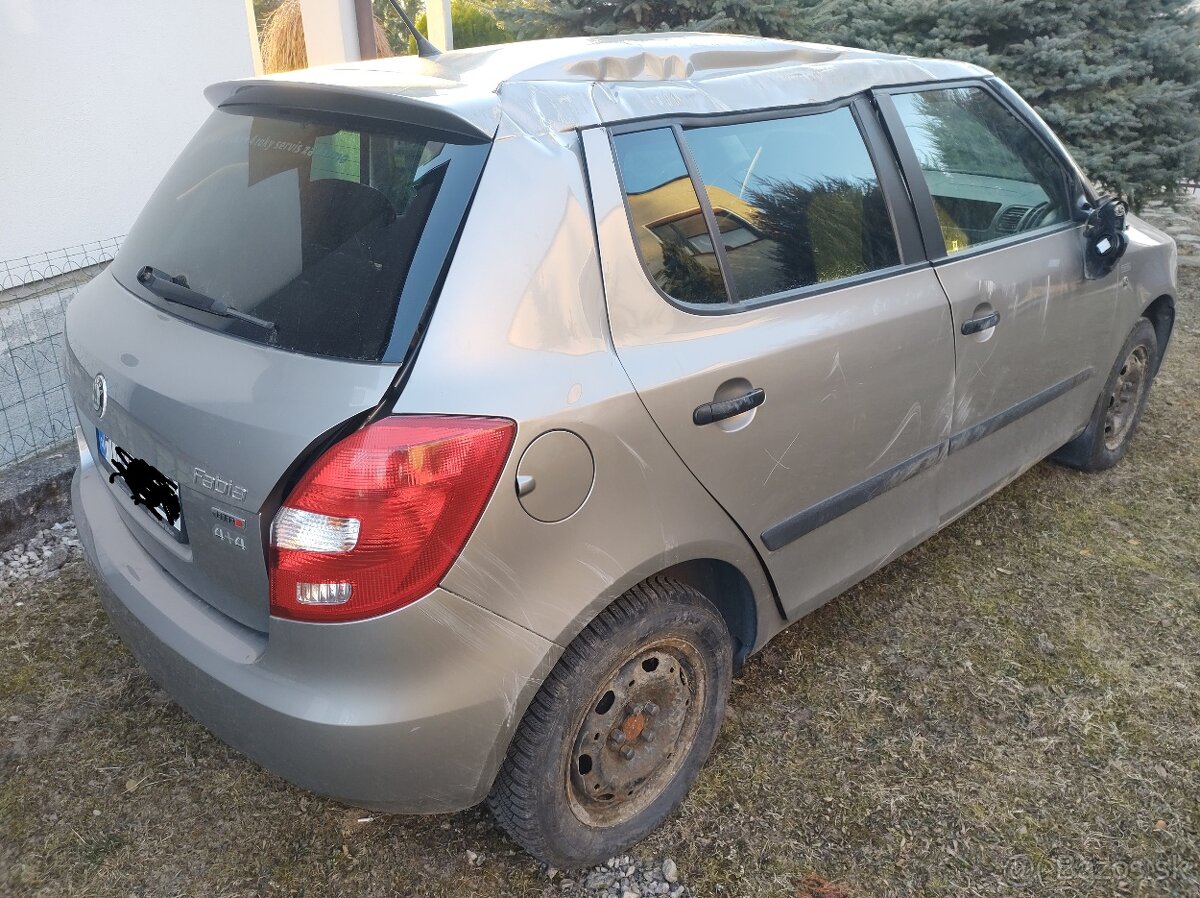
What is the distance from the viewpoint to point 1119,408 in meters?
3.92

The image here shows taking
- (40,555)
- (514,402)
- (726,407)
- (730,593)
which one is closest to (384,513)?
(514,402)

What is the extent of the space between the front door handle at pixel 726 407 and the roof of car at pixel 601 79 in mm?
637

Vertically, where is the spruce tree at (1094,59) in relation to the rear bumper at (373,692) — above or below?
above

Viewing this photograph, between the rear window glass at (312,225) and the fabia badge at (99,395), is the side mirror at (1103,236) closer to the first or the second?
the rear window glass at (312,225)

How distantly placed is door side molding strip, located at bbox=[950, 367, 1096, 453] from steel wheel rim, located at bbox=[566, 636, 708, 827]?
1.16 m

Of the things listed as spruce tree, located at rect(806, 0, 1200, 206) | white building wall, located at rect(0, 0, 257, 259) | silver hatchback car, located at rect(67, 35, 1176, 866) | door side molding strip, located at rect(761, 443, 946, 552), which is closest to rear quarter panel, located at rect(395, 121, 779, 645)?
silver hatchback car, located at rect(67, 35, 1176, 866)

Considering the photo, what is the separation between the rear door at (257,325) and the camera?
1638 mm

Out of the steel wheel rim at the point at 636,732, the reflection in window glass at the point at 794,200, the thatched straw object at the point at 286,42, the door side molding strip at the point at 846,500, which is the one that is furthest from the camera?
the thatched straw object at the point at 286,42

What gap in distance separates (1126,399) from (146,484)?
12.4ft

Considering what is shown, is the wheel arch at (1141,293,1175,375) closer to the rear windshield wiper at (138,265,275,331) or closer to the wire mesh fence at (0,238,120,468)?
the rear windshield wiper at (138,265,275,331)

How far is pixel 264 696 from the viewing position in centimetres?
171

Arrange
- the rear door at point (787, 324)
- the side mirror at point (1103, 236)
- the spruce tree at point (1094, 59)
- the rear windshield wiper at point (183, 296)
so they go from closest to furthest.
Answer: the rear windshield wiper at point (183, 296) < the rear door at point (787, 324) < the side mirror at point (1103, 236) < the spruce tree at point (1094, 59)

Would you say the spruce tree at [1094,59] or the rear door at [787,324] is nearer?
the rear door at [787,324]

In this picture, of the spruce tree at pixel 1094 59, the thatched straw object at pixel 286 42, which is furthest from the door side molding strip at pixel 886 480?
the thatched straw object at pixel 286 42
